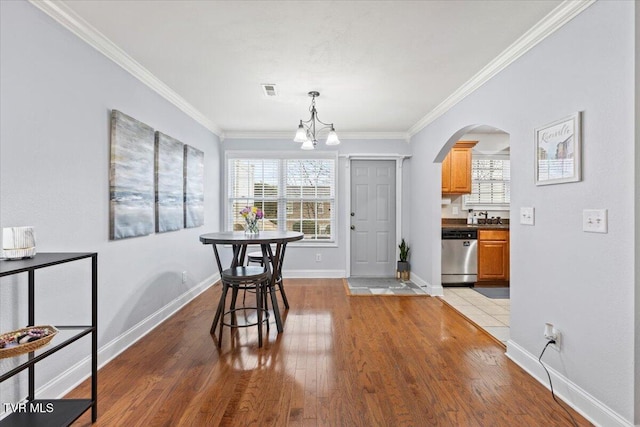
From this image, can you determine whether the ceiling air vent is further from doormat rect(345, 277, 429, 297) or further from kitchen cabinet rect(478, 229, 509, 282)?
kitchen cabinet rect(478, 229, 509, 282)

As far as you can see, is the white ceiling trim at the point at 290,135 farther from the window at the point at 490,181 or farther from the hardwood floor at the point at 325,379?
the hardwood floor at the point at 325,379

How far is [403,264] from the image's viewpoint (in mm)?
5336

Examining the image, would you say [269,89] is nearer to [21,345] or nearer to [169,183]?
[169,183]

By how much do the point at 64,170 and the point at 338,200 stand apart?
395 centimetres

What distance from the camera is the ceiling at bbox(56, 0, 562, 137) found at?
207cm

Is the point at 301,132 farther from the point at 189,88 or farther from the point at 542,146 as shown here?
the point at 542,146

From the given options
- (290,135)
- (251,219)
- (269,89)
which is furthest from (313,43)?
(290,135)

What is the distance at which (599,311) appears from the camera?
182cm

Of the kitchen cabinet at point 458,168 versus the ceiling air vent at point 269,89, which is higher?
the ceiling air vent at point 269,89

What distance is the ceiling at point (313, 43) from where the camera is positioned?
6.80 feet

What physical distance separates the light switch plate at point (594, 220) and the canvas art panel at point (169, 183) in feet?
11.1

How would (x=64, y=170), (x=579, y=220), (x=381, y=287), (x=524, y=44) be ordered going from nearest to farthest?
1. (x=579, y=220)
2. (x=64, y=170)
3. (x=524, y=44)
4. (x=381, y=287)

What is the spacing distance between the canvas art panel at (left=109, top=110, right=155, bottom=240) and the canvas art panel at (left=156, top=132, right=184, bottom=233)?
0.39ft

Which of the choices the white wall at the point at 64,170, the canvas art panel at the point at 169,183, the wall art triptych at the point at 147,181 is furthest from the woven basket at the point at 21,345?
the canvas art panel at the point at 169,183
